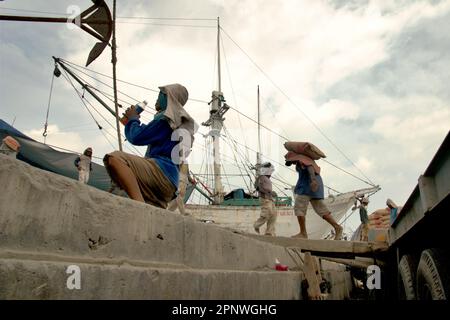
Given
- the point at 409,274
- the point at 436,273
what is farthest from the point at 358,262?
the point at 436,273

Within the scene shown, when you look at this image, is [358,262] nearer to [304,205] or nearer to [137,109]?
[304,205]

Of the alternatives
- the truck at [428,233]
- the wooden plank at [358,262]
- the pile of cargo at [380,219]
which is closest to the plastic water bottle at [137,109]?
the truck at [428,233]

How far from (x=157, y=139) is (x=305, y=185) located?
13.9ft

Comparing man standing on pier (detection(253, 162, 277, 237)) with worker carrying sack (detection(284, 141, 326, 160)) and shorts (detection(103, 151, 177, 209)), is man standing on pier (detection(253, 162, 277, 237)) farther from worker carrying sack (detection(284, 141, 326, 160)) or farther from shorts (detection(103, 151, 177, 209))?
shorts (detection(103, 151, 177, 209))

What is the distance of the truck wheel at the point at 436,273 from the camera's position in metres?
3.08

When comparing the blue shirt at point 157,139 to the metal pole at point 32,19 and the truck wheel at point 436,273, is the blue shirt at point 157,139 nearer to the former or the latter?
the metal pole at point 32,19

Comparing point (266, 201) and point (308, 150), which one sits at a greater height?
point (308, 150)

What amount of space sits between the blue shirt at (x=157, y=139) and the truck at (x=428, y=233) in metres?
1.98

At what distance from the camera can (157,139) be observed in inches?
125

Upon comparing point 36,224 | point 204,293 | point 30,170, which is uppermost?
point 30,170

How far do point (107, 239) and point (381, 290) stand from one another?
→ 22.3 ft
